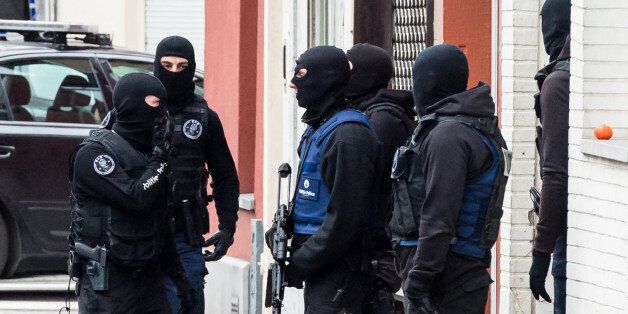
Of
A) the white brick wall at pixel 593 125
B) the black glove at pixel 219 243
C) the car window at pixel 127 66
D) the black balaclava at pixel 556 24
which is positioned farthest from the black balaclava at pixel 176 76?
the car window at pixel 127 66

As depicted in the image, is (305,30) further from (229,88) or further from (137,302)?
(137,302)

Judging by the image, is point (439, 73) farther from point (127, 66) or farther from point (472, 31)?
point (127, 66)

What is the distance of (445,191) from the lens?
579 cm

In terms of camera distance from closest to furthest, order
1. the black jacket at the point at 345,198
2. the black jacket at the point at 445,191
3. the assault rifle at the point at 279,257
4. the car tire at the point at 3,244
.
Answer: the black jacket at the point at 445,191
the black jacket at the point at 345,198
the assault rifle at the point at 279,257
the car tire at the point at 3,244

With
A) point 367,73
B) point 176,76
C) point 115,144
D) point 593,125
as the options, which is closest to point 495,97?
point 367,73

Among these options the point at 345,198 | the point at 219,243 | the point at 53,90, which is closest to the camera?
the point at 345,198

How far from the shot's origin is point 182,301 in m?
7.52

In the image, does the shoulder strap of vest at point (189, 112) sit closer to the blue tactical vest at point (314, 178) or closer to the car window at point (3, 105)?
the blue tactical vest at point (314, 178)

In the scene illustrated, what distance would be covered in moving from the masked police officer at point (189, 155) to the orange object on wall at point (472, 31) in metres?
1.49

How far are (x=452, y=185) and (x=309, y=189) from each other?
911 millimetres

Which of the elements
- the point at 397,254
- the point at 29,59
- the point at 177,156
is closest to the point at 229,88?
the point at 29,59

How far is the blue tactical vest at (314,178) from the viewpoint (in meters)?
6.48

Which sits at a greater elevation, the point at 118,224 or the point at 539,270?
the point at 118,224

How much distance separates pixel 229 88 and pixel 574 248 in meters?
6.03
